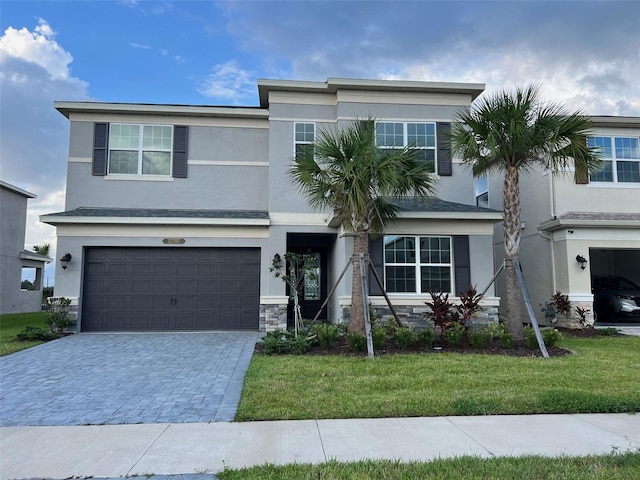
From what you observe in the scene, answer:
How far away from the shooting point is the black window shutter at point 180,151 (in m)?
14.2

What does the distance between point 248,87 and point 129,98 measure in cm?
385

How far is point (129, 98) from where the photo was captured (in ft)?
46.3

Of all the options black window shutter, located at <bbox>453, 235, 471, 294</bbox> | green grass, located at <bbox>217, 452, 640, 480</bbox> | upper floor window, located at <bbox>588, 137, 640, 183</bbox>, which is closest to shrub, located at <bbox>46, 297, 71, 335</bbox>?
green grass, located at <bbox>217, 452, 640, 480</bbox>

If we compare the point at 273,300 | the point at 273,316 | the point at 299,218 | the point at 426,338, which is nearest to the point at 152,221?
the point at 273,300

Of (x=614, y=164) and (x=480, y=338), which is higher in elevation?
(x=614, y=164)

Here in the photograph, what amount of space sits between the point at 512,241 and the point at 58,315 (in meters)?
12.2

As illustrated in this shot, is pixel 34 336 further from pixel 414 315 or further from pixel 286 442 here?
pixel 414 315

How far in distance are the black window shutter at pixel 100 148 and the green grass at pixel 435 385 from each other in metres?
8.90

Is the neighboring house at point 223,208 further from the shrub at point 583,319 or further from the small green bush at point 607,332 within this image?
the small green bush at point 607,332

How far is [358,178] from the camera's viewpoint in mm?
9422

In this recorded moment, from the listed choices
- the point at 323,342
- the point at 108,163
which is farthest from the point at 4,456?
the point at 108,163

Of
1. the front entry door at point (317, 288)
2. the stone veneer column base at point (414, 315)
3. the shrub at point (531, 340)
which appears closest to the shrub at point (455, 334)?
the shrub at point (531, 340)

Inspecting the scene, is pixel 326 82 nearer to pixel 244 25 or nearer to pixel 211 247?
pixel 244 25

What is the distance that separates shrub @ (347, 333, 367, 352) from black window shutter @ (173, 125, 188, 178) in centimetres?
826
